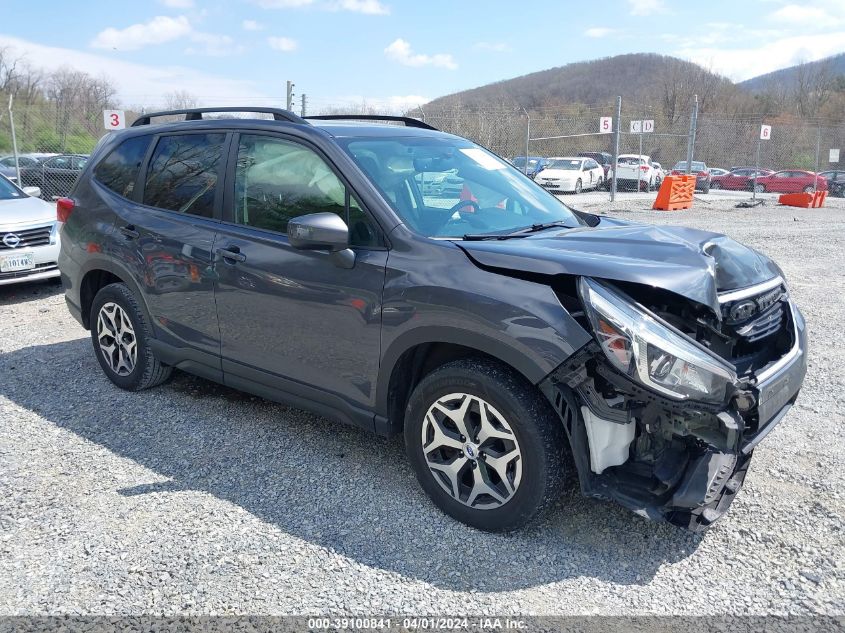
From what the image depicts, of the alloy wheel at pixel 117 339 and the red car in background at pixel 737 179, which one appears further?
the red car in background at pixel 737 179

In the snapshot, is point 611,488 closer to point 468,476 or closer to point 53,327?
point 468,476

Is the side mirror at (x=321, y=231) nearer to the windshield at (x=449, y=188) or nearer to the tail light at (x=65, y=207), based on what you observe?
the windshield at (x=449, y=188)

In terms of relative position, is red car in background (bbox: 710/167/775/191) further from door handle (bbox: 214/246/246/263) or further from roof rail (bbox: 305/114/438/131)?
door handle (bbox: 214/246/246/263)

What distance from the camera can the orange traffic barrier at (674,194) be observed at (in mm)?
19594

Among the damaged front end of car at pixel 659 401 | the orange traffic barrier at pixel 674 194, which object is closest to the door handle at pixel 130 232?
the damaged front end of car at pixel 659 401

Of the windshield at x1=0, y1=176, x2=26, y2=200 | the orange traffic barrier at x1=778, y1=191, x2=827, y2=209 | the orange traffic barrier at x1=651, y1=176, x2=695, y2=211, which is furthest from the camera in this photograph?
the orange traffic barrier at x1=778, y1=191, x2=827, y2=209

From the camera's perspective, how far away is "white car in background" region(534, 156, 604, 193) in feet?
82.0

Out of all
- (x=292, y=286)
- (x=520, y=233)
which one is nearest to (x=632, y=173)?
(x=520, y=233)

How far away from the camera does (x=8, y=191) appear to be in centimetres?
891

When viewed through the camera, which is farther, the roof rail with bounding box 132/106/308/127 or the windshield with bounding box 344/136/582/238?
the roof rail with bounding box 132/106/308/127

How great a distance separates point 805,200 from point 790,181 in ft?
28.0

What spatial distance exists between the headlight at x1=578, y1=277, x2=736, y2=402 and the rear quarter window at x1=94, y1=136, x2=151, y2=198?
3475 millimetres

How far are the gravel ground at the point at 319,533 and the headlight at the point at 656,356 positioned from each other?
84cm

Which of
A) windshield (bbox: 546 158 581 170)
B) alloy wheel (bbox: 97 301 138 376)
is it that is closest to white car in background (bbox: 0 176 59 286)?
alloy wheel (bbox: 97 301 138 376)
